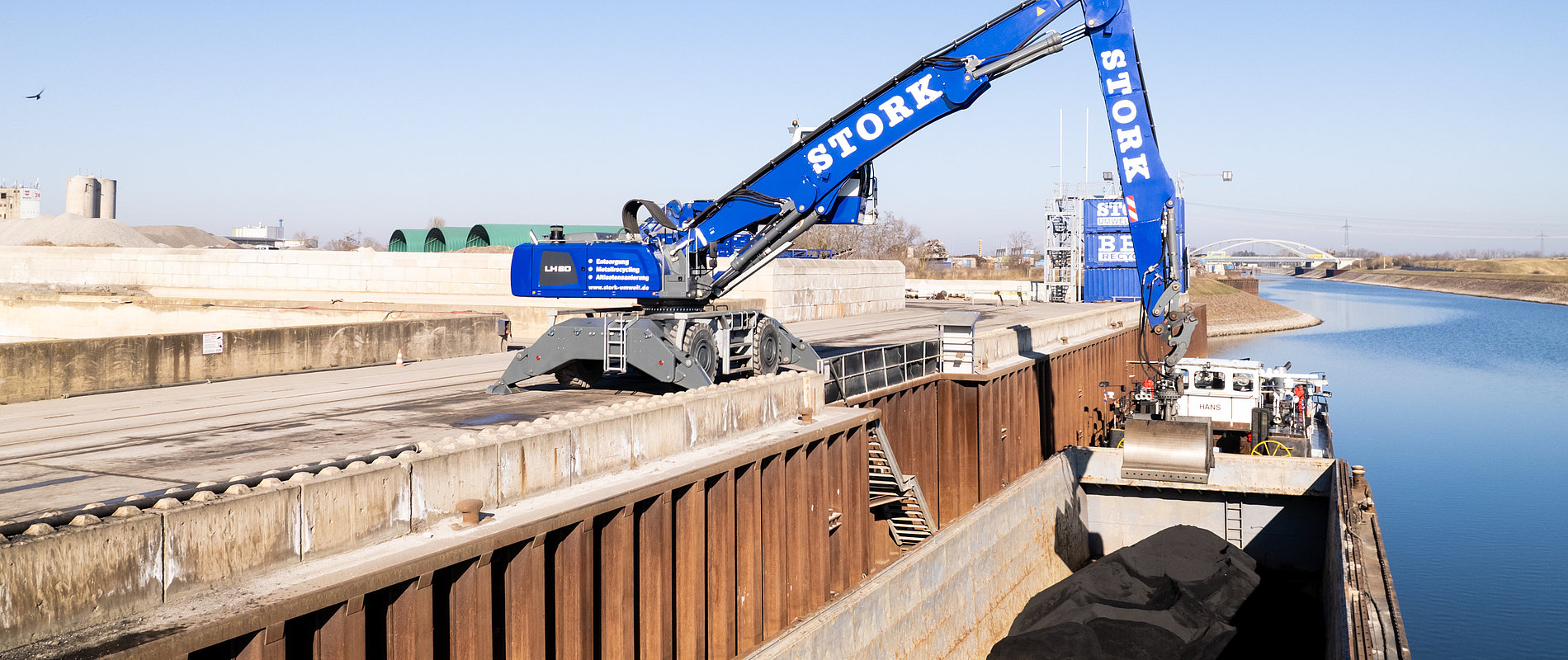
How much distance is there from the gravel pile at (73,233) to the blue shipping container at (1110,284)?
74.2 meters

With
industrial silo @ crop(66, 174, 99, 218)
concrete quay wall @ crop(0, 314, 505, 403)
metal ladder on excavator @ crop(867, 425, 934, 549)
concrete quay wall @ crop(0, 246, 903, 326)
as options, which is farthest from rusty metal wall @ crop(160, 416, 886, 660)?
industrial silo @ crop(66, 174, 99, 218)

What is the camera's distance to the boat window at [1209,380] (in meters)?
33.6

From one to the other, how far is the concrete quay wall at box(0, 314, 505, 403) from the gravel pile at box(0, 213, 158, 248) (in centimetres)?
7356

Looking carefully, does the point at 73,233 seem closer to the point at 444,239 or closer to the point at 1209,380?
the point at 444,239

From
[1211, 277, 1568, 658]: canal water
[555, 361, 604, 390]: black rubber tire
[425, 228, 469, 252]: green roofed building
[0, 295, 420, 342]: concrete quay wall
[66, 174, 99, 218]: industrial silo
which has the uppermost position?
[66, 174, 99, 218]: industrial silo

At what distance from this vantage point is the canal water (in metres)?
25.6

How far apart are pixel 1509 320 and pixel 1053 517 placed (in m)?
115

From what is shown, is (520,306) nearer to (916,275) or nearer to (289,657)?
(289,657)

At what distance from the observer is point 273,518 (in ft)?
24.5

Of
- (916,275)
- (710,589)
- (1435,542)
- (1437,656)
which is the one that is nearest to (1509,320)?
(916,275)

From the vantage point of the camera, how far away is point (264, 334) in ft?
71.3

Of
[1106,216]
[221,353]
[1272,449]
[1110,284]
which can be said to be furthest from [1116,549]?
[1106,216]

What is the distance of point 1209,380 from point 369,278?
30.5m

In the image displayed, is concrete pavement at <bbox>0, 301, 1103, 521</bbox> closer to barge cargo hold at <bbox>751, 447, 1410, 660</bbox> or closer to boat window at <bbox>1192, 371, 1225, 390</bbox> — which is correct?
barge cargo hold at <bbox>751, 447, 1410, 660</bbox>
